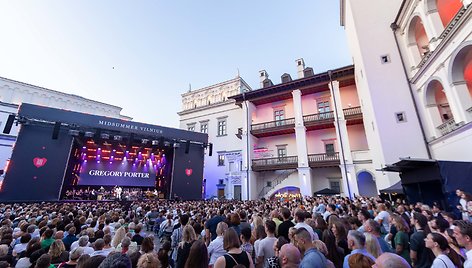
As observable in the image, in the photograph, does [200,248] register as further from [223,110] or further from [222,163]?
[223,110]

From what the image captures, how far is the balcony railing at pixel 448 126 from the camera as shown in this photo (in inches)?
374

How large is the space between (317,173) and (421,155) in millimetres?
9121

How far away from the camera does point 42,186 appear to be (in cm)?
1614

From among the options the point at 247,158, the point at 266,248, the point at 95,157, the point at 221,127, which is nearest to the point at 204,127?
the point at 221,127

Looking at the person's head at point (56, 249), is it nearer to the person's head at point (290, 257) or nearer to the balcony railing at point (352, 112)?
the person's head at point (290, 257)

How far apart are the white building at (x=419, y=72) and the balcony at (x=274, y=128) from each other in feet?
27.6

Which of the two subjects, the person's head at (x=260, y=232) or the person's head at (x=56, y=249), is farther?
the person's head at (x=260, y=232)

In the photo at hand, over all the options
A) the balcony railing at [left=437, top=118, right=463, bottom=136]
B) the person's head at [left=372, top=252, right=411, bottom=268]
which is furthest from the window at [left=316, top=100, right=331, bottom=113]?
→ the person's head at [left=372, top=252, right=411, bottom=268]

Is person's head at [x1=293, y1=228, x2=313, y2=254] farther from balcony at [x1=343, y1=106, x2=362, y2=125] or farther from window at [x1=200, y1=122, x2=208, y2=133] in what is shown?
window at [x1=200, y1=122, x2=208, y2=133]

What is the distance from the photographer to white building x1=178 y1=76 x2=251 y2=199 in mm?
26422

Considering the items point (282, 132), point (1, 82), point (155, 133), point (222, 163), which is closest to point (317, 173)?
point (282, 132)

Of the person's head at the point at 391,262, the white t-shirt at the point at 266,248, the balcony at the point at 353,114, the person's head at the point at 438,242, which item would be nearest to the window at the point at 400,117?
the balcony at the point at 353,114

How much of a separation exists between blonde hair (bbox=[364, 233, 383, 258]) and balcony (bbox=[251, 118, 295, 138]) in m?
19.2

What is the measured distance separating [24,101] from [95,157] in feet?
44.2
